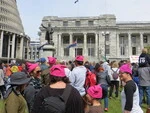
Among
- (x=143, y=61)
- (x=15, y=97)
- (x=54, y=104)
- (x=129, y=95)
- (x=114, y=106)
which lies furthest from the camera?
(x=114, y=106)

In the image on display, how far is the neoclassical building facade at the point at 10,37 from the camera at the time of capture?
77625mm

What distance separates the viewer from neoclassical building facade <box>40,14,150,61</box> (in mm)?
72312

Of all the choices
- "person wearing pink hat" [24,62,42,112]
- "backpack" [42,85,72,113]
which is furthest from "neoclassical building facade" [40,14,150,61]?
"backpack" [42,85,72,113]

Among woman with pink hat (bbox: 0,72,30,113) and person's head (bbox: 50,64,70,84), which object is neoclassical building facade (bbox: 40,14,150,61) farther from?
person's head (bbox: 50,64,70,84)

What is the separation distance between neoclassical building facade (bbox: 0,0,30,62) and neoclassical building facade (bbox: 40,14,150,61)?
1054 centimetres

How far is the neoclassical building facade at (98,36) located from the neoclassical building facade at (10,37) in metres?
10.5

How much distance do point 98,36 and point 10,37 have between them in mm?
26925

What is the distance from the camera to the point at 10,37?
263 feet

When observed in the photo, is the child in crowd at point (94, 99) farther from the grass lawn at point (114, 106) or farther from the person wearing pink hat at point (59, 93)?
the grass lawn at point (114, 106)

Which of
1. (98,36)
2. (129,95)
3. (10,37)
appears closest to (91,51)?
(98,36)

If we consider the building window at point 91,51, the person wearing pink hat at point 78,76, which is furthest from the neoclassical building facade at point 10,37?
the person wearing pink hat at point 78,76

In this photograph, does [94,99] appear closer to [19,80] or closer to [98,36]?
[19,80]

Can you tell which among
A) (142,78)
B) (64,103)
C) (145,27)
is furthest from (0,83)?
(145,27)

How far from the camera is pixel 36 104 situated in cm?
400
